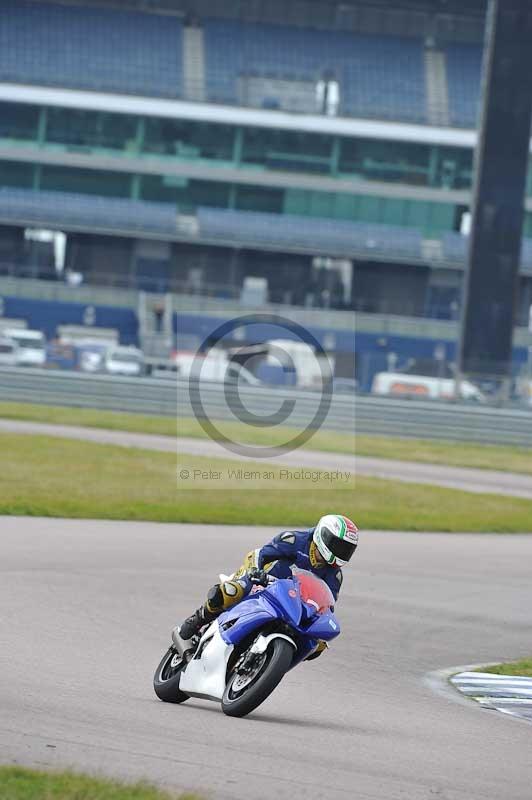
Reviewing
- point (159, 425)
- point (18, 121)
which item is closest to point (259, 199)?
point (18, 121)

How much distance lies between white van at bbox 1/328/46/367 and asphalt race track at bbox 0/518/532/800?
2848 cm

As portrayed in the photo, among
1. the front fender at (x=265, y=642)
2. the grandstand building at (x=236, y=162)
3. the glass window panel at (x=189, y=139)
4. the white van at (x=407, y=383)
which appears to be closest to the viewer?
the front fender at (x=265, y=642)

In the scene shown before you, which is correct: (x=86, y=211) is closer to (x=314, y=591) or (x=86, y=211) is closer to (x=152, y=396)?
(x=152, y=396)

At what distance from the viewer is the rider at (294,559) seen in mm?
7082

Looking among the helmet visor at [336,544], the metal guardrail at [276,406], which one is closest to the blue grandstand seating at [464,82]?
the metal guardrail at [276,406]

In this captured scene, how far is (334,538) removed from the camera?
706 centimetres

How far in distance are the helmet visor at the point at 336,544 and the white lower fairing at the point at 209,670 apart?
0.73 meters

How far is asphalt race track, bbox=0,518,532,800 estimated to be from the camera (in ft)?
18.2

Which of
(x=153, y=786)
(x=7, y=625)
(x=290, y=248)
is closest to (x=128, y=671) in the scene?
(x=7, y=625)

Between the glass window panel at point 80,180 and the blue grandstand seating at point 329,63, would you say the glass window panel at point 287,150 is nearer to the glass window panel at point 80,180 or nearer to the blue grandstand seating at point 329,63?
the blue grandstand seating at point 329,63

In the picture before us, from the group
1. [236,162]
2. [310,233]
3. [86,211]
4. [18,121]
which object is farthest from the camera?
[236,162]

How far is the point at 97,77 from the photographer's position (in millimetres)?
57781

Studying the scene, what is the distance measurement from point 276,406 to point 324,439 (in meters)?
1.39

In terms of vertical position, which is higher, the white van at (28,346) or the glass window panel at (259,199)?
the glass window panel at (259,199)
